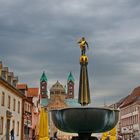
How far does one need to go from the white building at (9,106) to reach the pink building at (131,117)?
99.0ft

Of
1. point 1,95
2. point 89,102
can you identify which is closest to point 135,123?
point 1,95

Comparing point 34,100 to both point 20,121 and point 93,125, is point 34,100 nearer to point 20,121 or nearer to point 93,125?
point 20,121

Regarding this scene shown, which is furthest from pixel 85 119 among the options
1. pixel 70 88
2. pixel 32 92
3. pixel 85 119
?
pixel 70 88

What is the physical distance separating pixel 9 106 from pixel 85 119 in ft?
94.4

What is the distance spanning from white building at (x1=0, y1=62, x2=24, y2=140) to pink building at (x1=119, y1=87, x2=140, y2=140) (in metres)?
30.2

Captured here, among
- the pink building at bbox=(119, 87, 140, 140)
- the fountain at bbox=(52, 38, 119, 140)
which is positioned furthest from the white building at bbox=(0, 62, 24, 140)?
the pink building at bbox=(119, 87, 140, 140)

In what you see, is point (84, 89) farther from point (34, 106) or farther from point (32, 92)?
point (32, 92)

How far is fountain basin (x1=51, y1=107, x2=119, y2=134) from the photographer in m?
14.4

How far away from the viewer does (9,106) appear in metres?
42.1

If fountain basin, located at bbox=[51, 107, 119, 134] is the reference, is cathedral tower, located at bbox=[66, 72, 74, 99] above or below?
above

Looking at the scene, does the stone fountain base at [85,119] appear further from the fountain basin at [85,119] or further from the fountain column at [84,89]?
the fountain column at [84,89]

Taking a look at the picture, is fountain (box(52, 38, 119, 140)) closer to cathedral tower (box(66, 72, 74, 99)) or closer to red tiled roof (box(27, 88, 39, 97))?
red tiled roof (box(27, 88, 39, 97))

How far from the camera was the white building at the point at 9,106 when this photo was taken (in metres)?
39.1

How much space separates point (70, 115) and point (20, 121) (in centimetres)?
3552
